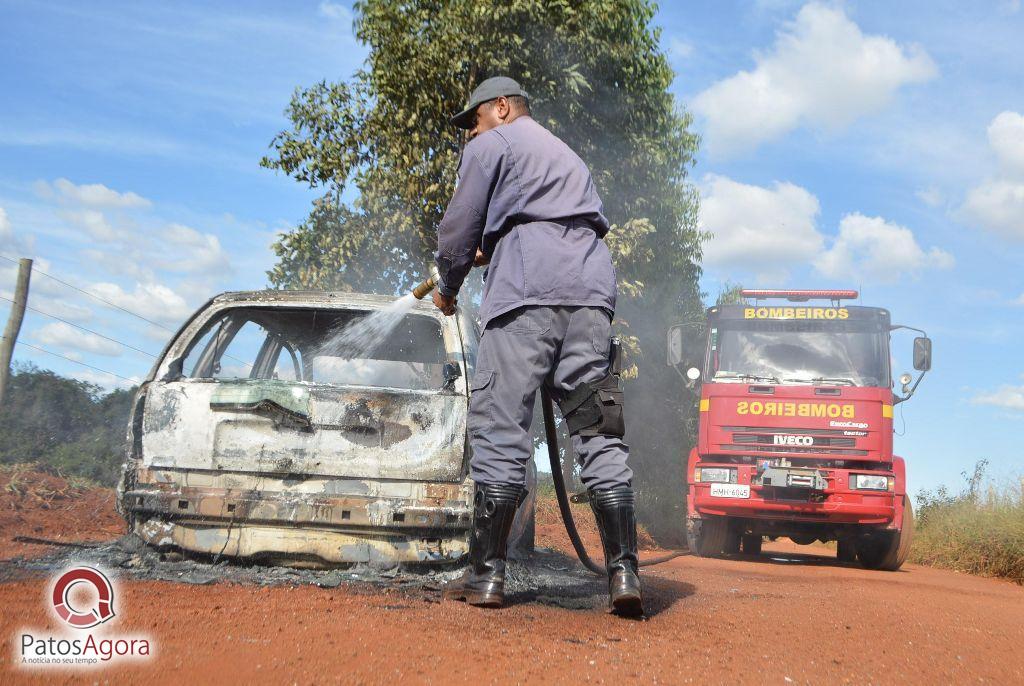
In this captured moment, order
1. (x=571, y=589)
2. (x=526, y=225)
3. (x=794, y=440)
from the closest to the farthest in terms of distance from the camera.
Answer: (x=526, y=225) < (x=571, y=589) < (x=794, y=440)

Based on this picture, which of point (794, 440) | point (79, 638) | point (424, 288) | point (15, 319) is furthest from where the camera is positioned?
point (15, 319)

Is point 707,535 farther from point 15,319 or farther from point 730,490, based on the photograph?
point 15,319

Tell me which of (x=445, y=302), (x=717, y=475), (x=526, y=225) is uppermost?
(x=526, y=225)

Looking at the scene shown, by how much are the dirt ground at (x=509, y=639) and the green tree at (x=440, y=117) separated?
9095 millimetres

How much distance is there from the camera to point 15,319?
1195 centimetres

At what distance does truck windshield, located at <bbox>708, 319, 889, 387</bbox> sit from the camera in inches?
353

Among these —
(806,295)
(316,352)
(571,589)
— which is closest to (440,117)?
(806,295)

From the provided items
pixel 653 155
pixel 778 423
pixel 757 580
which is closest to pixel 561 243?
pixel 757 580

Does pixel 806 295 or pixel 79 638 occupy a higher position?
pixel 806 295

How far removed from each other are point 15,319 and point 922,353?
37.5 ft

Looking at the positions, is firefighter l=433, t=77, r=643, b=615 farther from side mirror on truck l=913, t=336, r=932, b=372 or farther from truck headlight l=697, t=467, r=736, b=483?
side mirror on truck l=913, t=336, r=932, b=372

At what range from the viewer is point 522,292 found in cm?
324

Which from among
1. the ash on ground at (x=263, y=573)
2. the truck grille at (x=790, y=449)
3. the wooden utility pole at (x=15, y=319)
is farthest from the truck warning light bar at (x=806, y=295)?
the wooden utility pole at (x=15, y=319)

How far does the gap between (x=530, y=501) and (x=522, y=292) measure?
190 centimetres
